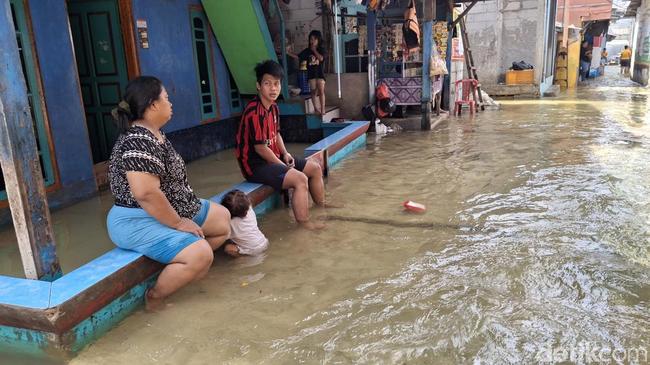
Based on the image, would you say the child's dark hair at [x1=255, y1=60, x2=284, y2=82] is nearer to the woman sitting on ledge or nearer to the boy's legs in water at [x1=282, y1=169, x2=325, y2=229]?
the boy's legs in water at [x1=282, y1=169, x2=325, y2=229]

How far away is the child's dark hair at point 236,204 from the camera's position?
12.9ft

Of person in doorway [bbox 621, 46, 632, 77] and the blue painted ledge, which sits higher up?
person in doorway [bbox 621, 46, 632, 77]

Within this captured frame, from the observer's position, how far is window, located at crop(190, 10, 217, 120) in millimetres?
7754

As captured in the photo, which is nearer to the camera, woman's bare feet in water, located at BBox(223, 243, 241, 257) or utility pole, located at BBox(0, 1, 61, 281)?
utility pole, located at BBox(0, 1, 61, 281)

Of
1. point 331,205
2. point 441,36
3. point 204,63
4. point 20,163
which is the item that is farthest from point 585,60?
point 20,163

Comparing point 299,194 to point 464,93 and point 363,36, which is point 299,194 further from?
point 464,93

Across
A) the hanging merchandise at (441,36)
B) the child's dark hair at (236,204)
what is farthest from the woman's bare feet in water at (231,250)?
the hanging merchandise at (441,36)

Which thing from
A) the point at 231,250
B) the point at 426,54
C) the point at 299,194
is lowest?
the point at 231,250

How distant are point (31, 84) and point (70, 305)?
3.31 m

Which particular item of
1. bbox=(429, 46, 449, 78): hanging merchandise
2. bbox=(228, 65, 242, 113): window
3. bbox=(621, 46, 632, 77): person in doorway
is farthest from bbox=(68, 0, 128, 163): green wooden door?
bbox=(621, 46, 632, 77): person in doorway

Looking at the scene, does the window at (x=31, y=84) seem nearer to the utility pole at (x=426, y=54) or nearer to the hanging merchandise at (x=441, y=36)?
the utility pole at (x=426, y=54)

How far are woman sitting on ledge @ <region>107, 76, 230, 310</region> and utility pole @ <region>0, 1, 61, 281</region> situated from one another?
0.44 m

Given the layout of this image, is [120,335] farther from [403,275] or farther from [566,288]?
[566,288]

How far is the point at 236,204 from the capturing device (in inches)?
155
